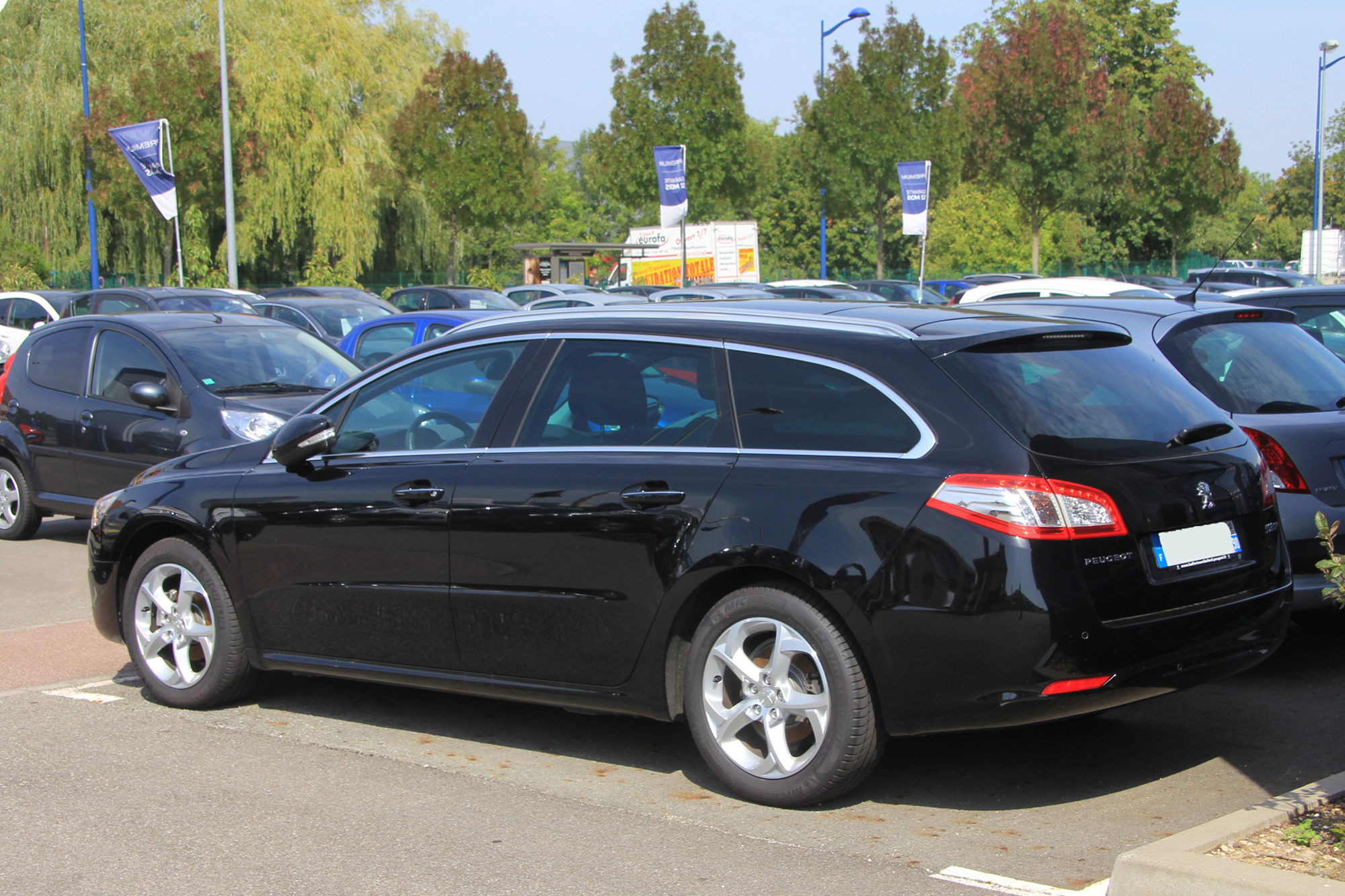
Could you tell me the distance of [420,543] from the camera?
5055 millimetres

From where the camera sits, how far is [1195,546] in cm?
431

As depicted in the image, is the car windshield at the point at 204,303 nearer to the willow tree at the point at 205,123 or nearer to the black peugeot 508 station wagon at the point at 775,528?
the black peugeot 508 station wagon at the point at 775,528

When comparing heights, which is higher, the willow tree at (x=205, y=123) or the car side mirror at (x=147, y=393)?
the willow tree at (x=205, y=123)

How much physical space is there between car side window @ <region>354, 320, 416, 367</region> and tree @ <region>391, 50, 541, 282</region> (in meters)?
27.2

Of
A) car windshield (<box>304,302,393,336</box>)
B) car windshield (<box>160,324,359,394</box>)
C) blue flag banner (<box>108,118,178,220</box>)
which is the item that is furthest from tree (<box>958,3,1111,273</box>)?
car windshield (<box>160,324,359,394</box>)

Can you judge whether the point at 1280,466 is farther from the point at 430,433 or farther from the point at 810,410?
the point at 430,433

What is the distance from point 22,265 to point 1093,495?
38937 millimetres

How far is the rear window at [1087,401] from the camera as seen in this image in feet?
13.7

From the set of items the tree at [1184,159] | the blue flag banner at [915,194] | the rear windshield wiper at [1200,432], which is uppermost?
the tree at [1184,159]

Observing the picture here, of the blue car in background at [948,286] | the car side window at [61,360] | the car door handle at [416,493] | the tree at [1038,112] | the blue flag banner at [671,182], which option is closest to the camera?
the car door handle at [416,493]

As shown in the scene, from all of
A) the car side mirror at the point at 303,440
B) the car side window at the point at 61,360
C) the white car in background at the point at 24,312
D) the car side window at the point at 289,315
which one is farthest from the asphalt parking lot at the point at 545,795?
the white car in background at the point at 24,312

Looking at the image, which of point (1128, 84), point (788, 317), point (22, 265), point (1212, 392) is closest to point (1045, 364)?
point (788, 317)

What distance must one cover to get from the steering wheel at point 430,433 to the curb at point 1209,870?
2744 millimetres

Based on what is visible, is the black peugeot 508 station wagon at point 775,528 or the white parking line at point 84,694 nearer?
the black peugeot 508 station wagon at point 775,528
